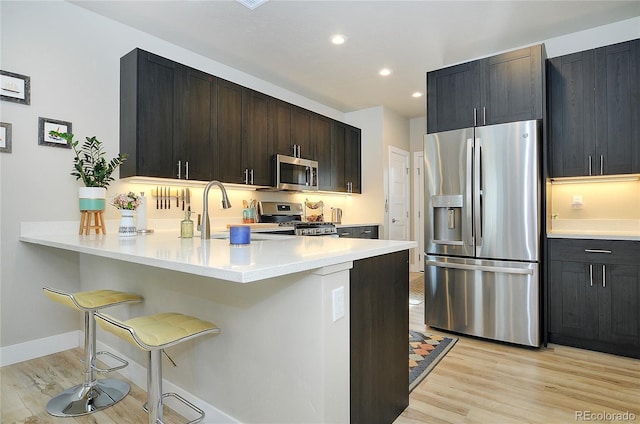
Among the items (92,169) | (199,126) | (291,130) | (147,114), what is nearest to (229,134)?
(199,126)

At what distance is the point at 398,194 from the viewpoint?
5.98 m

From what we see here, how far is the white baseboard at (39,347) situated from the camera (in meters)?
2.56

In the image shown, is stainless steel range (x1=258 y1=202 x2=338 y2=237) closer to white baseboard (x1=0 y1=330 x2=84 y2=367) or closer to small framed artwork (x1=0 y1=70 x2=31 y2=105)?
white baseboard (x1=0 y1=330 x2=84 y2=367)

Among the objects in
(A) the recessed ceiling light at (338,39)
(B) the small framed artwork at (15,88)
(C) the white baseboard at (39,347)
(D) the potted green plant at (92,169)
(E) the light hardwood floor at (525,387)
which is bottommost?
(E) the light hardwood floor at (525,387)

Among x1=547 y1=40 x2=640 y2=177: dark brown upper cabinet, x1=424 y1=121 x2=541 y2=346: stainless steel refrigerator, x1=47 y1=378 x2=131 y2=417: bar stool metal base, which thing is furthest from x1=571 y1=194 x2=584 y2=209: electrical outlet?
x1=47 y1=378 x2=131 y2=417: bar stool metal base

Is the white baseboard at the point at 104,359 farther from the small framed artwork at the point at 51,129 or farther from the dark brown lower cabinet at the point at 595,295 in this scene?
the dark brown lower cabinet at the point at 595,295

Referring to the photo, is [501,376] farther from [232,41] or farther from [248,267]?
[232,41]

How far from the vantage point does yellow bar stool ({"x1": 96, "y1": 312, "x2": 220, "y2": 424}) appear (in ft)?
4.55

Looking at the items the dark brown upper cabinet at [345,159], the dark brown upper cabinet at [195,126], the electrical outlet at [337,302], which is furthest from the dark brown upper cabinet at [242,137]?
the electrical outlet at [337,302]

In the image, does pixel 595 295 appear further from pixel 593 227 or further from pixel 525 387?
pixel 525 387

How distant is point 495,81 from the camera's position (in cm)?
311

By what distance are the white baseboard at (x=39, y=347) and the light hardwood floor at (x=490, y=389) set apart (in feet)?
0.22

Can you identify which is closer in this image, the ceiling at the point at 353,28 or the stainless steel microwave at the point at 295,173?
the ceiling at the point at 353,28

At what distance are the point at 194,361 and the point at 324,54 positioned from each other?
3.13 m
